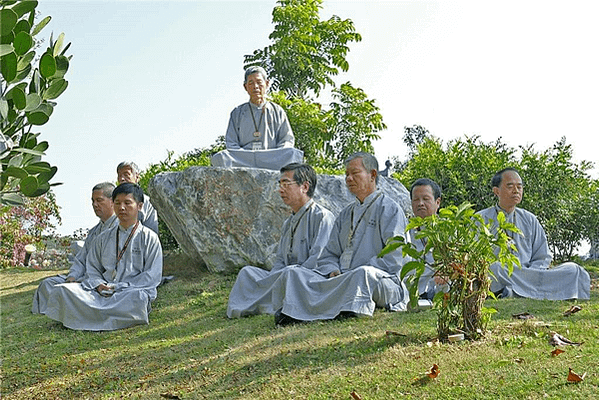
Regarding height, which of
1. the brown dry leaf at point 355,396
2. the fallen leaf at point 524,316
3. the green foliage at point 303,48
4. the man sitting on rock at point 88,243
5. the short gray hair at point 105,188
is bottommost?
the brown dry leaf at point 355,396

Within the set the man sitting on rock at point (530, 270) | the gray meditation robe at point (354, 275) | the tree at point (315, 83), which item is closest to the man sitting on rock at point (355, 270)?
the gray meditation robe at point (354, 275)

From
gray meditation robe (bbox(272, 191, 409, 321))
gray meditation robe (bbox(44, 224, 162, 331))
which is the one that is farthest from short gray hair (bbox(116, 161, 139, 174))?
gray meditation robe (bbox(272, 191, 409, 321))

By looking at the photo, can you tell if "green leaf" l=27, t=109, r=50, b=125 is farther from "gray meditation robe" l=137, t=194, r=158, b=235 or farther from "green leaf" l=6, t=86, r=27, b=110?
"gray meditation robe" l=137, t=194, r=158, b=235

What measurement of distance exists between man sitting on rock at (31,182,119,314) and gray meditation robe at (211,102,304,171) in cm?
167

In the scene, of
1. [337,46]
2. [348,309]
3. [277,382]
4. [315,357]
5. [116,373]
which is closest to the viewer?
[277,382]

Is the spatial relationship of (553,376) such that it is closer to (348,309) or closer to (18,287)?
(348,309)

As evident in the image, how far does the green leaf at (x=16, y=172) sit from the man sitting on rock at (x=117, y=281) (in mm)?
5670

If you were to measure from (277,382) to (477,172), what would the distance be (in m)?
7.14

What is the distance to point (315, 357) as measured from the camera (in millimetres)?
4824

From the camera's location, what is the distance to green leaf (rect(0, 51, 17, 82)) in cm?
215

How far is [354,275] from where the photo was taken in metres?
6.34

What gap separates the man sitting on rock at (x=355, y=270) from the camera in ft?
20.7

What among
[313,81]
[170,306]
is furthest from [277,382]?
[313,81]

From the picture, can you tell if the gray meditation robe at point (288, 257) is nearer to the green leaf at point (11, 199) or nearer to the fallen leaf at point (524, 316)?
the fallen leaf at point (524, 316)
